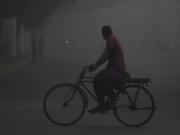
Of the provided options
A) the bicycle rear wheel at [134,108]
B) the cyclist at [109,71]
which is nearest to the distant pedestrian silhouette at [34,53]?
the cyclist at [109,71]

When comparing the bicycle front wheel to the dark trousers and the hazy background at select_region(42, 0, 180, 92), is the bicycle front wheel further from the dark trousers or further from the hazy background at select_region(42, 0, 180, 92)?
the hazy background at select_region(42, 0, 180, 92)

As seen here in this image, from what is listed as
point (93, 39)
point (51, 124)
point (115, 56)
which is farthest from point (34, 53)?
point (115, 56)

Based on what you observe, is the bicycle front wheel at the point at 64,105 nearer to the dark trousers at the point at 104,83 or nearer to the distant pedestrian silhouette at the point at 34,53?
the dark trousers at the point at 104,83

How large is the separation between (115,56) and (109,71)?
24 cm

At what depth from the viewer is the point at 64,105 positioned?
7.02 meters

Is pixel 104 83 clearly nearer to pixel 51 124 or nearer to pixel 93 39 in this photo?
pixel 51 124

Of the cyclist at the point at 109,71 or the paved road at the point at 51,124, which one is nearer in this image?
the paved road at the point at 51,124

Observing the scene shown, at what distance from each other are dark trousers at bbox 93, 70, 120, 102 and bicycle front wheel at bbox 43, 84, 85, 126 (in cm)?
27

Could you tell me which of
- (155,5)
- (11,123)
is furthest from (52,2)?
(11,123)

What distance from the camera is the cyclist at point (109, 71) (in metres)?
6.88

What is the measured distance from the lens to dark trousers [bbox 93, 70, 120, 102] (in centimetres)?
688

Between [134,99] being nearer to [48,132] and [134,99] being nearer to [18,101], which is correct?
[48,132]

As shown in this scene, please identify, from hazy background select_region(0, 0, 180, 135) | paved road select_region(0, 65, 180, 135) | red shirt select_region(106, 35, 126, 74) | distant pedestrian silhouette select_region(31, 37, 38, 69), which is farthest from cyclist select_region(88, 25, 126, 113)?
distant pedestrian silhouette select_region(31, 37, 38, 69)

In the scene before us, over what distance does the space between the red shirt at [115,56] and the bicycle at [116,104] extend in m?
0.19
